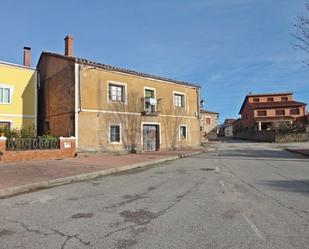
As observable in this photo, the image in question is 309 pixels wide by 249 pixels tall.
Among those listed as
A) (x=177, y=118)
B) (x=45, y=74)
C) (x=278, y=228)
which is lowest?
(x=278, y=228)

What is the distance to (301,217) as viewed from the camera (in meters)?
6.20

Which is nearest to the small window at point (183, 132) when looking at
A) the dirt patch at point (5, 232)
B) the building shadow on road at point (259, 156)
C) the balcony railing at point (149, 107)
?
the balcony railing at point (149, 107)

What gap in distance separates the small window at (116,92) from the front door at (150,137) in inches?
139

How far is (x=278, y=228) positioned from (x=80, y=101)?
17.8m

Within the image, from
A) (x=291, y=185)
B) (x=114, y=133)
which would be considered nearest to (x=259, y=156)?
(x=114, y=133)

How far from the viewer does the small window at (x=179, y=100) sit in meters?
29.9

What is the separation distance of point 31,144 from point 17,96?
29.1ft

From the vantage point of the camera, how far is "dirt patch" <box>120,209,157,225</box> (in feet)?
19.9

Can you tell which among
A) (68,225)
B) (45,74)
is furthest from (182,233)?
(45,74)

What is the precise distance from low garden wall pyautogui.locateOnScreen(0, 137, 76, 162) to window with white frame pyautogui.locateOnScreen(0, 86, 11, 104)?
312 inches

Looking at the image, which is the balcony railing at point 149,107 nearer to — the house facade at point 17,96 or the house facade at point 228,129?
the house facade at point 17,96

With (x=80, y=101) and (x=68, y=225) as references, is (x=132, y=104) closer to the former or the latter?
(x=80, y=101)

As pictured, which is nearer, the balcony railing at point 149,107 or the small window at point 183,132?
the balcony railing at point 149,107

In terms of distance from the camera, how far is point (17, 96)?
25.1 m
